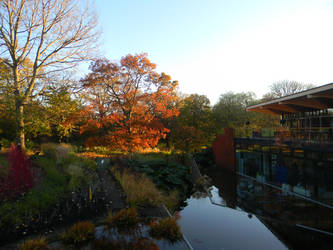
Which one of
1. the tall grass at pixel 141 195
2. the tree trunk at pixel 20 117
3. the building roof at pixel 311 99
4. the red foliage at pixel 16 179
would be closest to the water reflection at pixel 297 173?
the building roof at pixel 311 99

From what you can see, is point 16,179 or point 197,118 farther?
point 197,118

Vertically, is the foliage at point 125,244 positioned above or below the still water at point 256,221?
above

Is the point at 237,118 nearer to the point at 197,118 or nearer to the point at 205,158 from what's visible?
the point at 197,118

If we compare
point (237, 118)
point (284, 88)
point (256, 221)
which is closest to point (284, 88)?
point (284, 88)

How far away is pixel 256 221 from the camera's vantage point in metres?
8.66

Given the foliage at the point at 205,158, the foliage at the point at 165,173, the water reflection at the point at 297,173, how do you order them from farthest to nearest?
the foliage at the point at 205,158, the foliage at the point at 165,173, the water reflection at the point at 297,173

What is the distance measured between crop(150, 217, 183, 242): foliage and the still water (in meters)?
0.86

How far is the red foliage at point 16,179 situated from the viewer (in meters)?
7.00

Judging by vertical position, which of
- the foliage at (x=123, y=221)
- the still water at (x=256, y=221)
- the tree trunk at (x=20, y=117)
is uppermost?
the tree trunk at (x=20, y=117)

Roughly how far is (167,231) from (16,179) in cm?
497

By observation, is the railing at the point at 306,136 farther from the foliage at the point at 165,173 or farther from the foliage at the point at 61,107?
the foliage at the point at 61,107

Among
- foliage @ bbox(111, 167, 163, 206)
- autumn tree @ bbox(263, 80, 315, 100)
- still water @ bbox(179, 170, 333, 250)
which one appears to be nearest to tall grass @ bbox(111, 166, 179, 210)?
foliage @ bbox(111, 167, 163, 206)

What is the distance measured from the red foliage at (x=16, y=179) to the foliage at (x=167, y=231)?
172 inches

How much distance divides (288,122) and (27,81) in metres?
20.4
